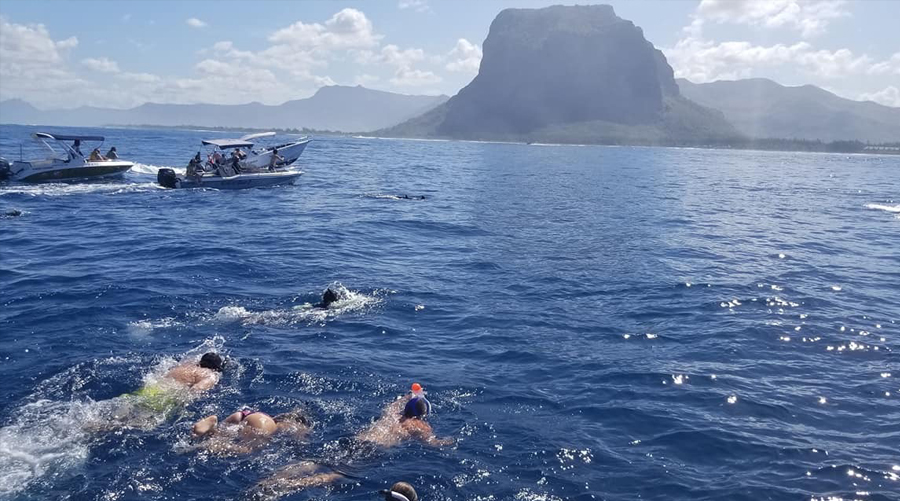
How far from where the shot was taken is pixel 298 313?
55.8 ft

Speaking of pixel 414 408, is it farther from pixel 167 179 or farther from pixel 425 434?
pixel 167 179

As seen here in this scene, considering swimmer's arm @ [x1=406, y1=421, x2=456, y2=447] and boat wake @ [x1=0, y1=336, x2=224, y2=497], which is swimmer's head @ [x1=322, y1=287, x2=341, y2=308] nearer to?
boat wake @ [x1=0, y1=336, x2=224, y2=497]

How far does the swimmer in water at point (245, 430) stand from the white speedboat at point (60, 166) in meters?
37.6

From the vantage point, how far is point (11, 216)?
102ft

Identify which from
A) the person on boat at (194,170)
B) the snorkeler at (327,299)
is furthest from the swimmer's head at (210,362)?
the person on boat at (194,170)

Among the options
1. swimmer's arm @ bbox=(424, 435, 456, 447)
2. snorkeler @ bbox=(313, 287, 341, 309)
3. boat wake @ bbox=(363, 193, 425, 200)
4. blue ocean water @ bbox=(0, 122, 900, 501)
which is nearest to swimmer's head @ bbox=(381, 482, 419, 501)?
blue ocean water @ bbox=(0, 122, 900, 501)

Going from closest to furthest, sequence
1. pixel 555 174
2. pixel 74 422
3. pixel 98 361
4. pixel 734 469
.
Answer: pixel 734 469 → pixel 74 422 → pixel 98 361 → pixel 555 174

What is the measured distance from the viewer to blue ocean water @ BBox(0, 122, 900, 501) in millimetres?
9719

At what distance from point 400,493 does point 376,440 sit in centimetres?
219

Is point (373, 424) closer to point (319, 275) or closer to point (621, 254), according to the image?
point (319, 275)

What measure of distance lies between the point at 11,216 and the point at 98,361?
22.9 m

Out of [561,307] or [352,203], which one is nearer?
[561,307]

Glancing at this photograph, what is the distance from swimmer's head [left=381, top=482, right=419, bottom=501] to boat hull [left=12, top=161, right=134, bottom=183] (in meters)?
44.0

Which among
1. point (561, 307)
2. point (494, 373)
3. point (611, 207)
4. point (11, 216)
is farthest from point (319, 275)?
point (611, 207)
